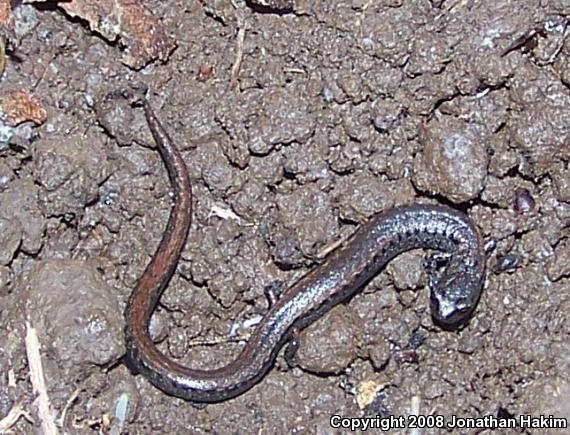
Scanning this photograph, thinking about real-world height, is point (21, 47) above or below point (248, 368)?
above

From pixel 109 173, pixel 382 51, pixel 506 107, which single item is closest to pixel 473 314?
pixel 506 107

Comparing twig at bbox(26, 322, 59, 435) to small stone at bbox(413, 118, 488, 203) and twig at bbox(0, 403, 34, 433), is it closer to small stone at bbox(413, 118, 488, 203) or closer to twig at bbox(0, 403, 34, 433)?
twig at bbox(0, 403, 34, 433)

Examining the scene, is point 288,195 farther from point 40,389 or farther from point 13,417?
point 13,417

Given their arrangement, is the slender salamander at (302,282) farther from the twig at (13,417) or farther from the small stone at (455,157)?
the twig at (13,417)

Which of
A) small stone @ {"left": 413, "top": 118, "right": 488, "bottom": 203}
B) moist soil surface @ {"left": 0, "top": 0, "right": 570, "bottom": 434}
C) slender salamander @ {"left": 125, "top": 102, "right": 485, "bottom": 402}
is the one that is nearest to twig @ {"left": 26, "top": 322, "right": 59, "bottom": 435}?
moist soil surface @ {"left": 0, "top": 0, "right": 570, "bottom": 434}

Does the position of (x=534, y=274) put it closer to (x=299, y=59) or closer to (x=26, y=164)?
(x=299, y=59)
